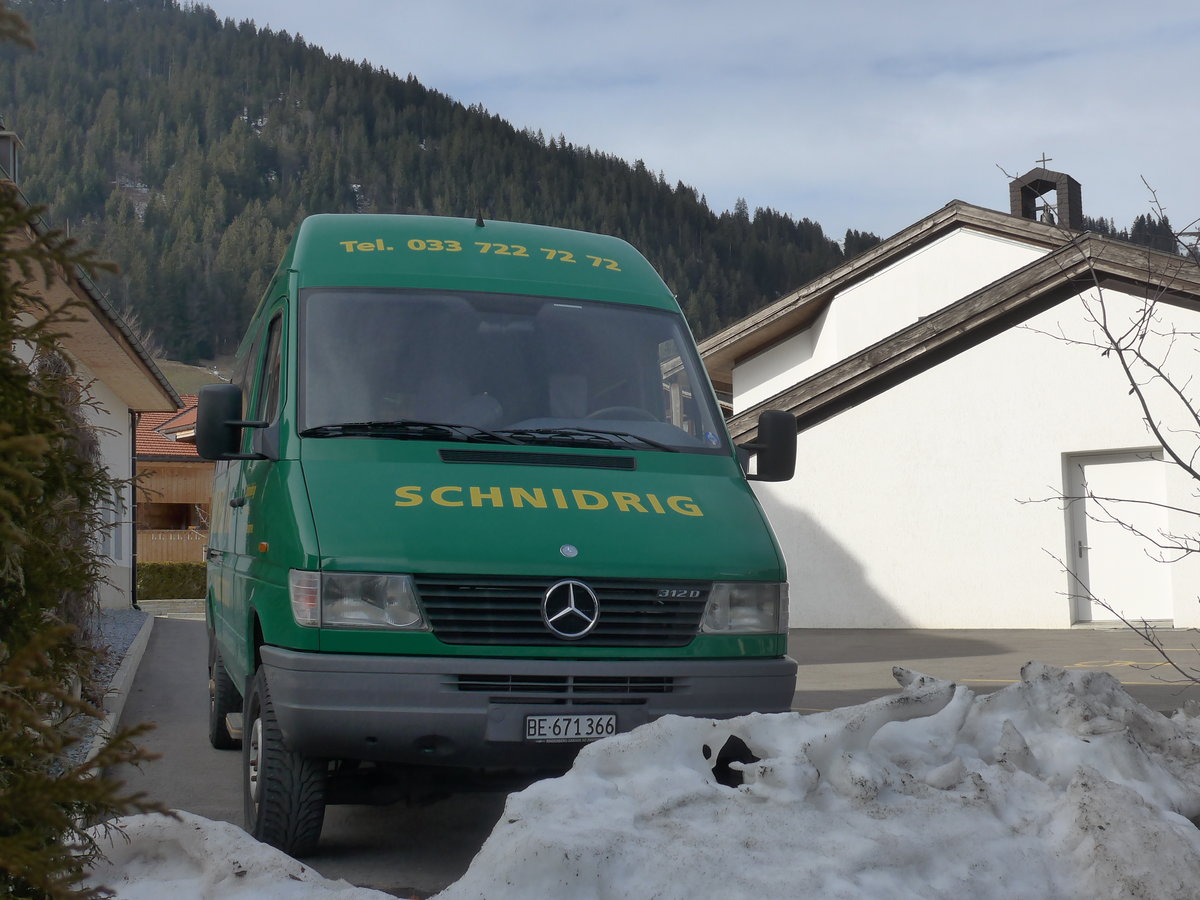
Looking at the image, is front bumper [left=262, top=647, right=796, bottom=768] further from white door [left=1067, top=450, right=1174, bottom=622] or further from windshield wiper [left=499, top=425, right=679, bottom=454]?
white door [left=1067, top=450, right=1174, bottom=622]

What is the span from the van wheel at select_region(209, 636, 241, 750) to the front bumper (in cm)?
297

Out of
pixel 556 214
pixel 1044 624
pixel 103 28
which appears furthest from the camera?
pixel 103 28

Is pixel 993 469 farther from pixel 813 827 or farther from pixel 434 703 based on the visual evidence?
pixel 813 827

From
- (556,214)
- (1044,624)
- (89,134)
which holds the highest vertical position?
(89,134)

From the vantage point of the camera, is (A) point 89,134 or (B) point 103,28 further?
(B) point 103,28

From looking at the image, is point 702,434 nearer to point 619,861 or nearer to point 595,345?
point 595,345

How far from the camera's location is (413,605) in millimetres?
4758

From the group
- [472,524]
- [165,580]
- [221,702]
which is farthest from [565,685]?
[165,580]

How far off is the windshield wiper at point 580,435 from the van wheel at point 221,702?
293 cm

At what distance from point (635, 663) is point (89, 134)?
163484 millimetres

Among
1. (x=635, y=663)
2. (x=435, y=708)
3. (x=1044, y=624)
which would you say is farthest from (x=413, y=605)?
(x=1044, y=624)

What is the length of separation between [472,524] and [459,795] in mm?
2358

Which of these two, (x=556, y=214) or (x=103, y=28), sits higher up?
(x=103, y=28)

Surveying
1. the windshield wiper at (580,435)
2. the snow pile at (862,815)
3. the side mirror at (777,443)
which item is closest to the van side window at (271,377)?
the windshield wiper at (580,435)
